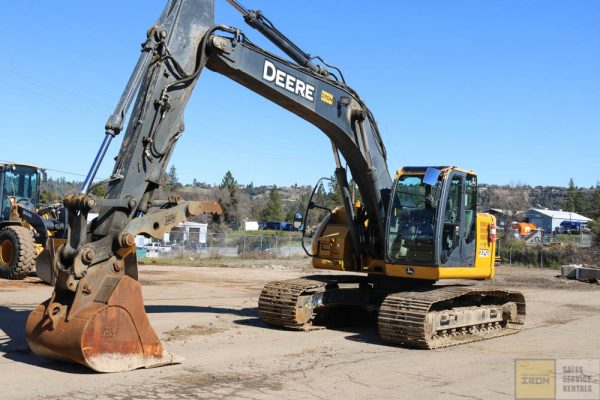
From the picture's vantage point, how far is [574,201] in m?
113

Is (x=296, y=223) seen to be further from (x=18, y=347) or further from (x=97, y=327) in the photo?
(x=97, y=327)

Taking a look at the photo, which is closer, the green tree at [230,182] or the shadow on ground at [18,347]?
the shadow on ground at [18,347]

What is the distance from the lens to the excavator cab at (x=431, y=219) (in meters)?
11.3

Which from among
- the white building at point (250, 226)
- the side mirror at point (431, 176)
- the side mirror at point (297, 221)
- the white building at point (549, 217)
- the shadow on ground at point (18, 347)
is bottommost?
the shadow on ground at point (18, 347)

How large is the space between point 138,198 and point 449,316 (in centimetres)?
563

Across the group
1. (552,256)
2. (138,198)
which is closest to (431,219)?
(138,198)

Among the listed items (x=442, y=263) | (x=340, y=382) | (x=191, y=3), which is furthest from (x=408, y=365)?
(x=191, y=3)

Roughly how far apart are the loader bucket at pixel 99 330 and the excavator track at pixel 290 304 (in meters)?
3.87

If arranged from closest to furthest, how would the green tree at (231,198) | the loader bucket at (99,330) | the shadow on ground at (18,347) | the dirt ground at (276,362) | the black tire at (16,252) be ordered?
the dirt ground at (276,362) < the loader bucket at (99,330) < the shadow on ground at (18,347) < the black tire at (16,252) < the green tree at (231,198)

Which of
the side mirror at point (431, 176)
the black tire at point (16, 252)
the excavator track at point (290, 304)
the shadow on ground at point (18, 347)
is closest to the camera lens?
the shadow on ground at point (18, 347)

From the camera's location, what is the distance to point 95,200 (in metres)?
7.69

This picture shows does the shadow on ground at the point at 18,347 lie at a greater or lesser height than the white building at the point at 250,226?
lesser

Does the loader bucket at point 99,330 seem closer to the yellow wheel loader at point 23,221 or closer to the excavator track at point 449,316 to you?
the excavator track at point 449,316

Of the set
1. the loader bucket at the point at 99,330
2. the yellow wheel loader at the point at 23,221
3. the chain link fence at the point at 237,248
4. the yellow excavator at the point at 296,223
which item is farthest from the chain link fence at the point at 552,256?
the loader bucket at the point at 99,330
